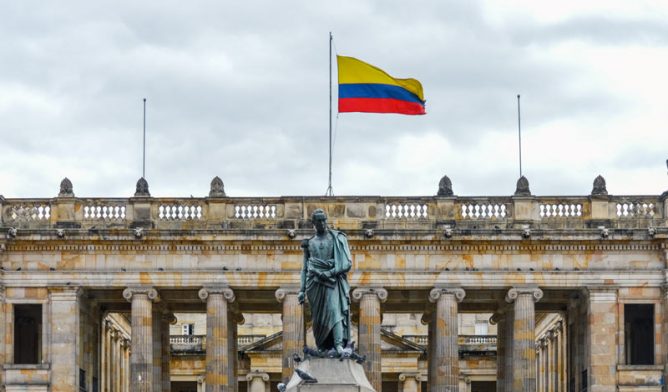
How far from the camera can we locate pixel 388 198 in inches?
3103

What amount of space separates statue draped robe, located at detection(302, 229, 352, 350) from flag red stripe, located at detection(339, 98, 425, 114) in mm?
36828

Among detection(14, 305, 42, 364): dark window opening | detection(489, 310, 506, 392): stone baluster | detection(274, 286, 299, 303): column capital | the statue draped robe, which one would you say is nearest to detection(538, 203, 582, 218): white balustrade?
detection(489, 310, 506, 392): stone baluster

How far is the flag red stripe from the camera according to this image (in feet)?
251

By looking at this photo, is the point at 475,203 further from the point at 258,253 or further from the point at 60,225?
the point at 60,225

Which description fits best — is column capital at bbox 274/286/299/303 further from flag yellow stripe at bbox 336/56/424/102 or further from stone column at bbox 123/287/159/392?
flag yellow stripe at bbox 336/56/424/102

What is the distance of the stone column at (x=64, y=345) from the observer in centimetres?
7731

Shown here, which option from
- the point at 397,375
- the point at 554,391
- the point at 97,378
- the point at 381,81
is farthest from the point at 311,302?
the point at 397,375

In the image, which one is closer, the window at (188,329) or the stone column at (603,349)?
the stone column at (603,349)

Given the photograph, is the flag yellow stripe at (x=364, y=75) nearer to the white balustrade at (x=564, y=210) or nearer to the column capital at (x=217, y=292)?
the white balustrade at (x=564, y=210)

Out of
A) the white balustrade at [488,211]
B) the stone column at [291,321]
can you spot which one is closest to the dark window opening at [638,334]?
the white balustrade at [488,211]

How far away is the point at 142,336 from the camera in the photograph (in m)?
77.8

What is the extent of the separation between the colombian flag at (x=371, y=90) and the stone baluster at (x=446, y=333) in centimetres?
787

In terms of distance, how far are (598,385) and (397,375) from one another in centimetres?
2556

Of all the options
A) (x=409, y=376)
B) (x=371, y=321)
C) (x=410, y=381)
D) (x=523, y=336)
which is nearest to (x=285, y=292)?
(x=371, y=321)
